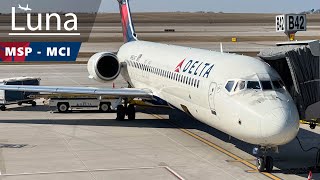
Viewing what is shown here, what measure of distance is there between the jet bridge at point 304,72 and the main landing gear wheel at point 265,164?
71.9 inches

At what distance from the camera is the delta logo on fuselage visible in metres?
19.2

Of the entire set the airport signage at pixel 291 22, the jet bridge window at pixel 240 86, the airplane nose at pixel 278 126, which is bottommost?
the airplane nose at pixel 278 126

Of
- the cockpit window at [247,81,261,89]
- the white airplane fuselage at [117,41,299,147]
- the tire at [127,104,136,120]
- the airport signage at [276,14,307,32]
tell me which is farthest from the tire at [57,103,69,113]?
the cockpit window at [247,81,261,89]

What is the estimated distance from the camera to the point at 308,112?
675 inches

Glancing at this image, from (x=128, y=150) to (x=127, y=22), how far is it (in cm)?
1535

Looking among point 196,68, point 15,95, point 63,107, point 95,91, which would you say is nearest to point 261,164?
point 196,68

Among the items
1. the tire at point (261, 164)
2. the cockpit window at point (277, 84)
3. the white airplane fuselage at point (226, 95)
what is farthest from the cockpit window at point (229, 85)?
the tire at point (261, 164)

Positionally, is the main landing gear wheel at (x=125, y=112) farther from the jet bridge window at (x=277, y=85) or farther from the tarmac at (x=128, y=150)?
the jet bridge window at (x=277, y=85)

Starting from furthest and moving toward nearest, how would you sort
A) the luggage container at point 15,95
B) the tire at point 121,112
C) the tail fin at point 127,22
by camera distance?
the tail fin at point 127,22 → the luggage container at point 15,95 → the tire at point 121,112

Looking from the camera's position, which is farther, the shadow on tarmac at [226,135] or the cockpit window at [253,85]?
the shadow on tarmac at [226,135]

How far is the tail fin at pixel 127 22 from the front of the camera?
3384 cm

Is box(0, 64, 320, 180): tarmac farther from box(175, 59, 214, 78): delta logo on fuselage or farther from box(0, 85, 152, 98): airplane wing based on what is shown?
box(175, 59, 214, 78): delta logo on fuselage

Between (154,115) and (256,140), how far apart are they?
14.0 metres

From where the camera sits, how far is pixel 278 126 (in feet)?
48.8
